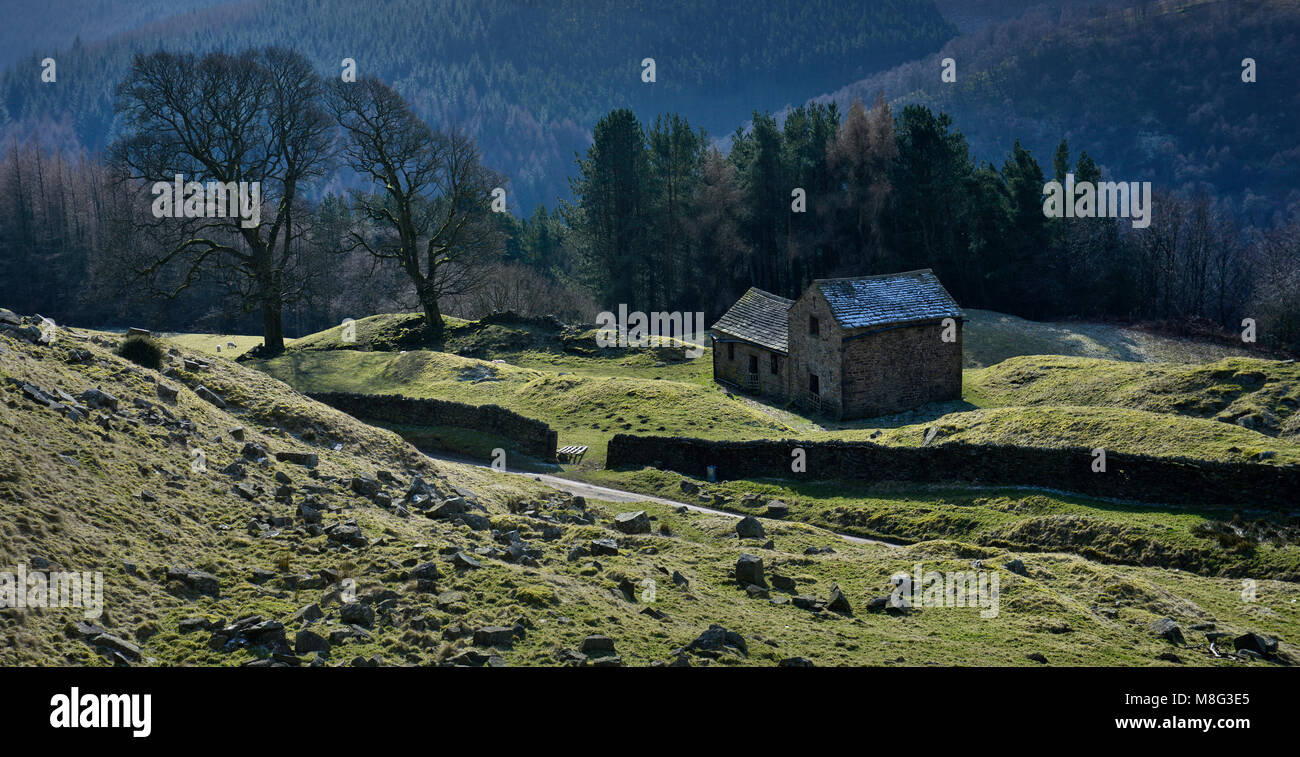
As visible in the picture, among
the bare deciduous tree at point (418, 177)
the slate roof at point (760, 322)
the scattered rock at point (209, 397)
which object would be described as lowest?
the scattered rock at point (209, 397)

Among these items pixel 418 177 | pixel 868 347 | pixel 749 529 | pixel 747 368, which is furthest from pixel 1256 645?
pixel 418 177

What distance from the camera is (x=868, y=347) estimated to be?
45188 mm

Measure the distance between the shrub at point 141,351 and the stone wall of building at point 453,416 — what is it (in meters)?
13.7

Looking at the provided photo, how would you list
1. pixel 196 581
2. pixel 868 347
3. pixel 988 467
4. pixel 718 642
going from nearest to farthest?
pixel 718 642 < pixel 196 581 < pixel 988 467 < pixel 868 347

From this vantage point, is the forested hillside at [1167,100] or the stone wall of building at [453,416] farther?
the forested hillside at [1167,100]

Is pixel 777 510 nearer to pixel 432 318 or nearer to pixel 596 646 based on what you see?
pixel 596 646

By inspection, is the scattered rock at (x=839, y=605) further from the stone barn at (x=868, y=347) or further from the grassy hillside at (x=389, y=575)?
the stone barn at (x=868, y=347)

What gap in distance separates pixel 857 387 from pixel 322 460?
2708 cm

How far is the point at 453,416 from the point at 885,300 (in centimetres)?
1968

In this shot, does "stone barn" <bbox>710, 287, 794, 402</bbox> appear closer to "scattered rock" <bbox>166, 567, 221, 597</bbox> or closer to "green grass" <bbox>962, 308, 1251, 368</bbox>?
"green grass" <bbox>962, 308, 1251, 368</bbox>

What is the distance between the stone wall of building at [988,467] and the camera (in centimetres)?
2583

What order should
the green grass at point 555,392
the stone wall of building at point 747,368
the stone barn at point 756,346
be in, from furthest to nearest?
the stone barn at point 756,346, the stone wall of building at point 747,368, the green grass at point 555,392

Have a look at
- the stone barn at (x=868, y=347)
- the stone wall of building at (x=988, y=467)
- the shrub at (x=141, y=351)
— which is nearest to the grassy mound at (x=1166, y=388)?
the stone barn at (x=868, y=347)
